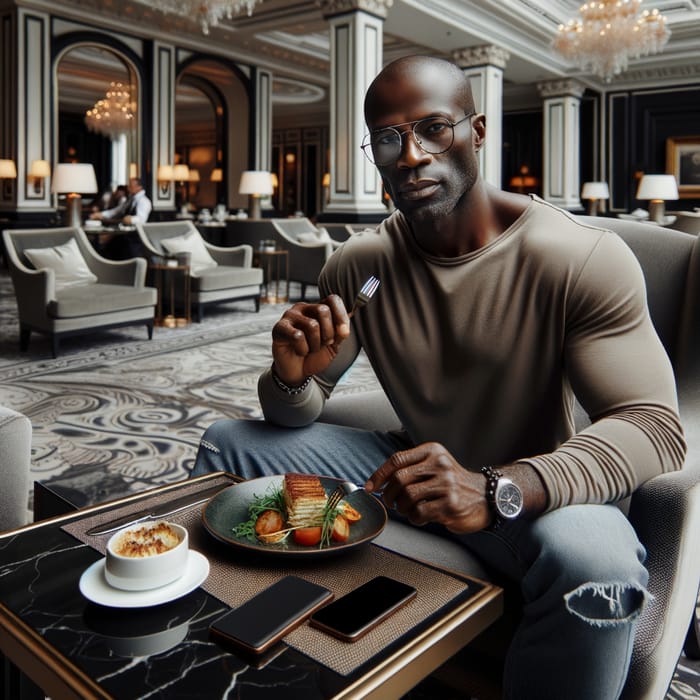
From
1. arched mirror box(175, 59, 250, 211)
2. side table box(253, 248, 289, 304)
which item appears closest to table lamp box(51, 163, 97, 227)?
side table box(253, 248, 289, 304)

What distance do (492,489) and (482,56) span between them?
9.58 metres

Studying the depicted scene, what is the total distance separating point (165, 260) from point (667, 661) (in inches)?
209

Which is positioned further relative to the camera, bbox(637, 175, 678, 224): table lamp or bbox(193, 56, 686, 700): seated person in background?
bbox(637, 175, 678, 224): table lamp

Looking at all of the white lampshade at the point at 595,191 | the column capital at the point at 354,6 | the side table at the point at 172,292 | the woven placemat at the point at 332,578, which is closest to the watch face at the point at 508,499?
the woven placemat at the point at 332,578

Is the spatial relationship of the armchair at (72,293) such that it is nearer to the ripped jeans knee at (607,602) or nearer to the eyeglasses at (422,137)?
the eyeglasses at (422,137)

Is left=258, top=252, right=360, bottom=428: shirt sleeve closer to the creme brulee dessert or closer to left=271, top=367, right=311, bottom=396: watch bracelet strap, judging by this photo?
left=271, top=367, right=311, bottom=396: watch bracelet strap

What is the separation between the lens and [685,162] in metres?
12.5

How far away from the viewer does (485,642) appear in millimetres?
1215

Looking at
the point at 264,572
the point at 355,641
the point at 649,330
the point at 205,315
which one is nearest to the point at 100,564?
the point at 264,572

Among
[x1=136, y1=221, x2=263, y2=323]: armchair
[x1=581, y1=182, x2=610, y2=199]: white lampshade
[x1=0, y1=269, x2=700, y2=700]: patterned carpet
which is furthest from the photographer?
[x1=581, y1=182, x2=610, y2=199]: white lampshade

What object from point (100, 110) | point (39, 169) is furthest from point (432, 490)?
point (100, 110)

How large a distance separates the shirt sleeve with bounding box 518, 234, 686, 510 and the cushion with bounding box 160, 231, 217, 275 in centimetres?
525

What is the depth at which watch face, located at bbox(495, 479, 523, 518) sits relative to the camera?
38.2 inches

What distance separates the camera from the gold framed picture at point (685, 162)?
12.4 meters
